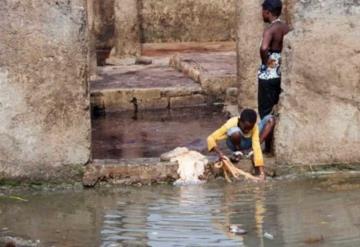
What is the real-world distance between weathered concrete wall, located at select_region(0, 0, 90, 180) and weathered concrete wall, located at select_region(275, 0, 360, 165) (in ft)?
5.82

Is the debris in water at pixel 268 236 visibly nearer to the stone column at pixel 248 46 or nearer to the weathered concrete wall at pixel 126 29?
the stone column at pixel 248 46

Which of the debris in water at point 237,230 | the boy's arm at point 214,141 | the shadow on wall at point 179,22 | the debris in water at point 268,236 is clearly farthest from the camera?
the shadow on wall at point 179,22

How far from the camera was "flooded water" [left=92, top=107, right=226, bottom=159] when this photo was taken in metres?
10.7

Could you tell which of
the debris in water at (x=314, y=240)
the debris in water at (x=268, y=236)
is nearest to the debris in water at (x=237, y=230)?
the debris in water at (x=268, y=236)

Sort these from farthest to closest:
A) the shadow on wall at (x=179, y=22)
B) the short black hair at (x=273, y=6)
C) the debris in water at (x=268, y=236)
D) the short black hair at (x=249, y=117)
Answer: the shadow on wall at (x=179, y=22) < the short black hair at (x=273, y=6) < the short black hair at (x=249, y=117) < the debris in water at (x=268, y=236)

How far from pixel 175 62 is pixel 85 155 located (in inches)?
304

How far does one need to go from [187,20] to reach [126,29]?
201 cm

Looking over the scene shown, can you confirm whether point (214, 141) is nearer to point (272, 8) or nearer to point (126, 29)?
point (272, 8)

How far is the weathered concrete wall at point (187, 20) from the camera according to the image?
757 inches

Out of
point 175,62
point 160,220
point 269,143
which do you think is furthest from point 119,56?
point 160,220

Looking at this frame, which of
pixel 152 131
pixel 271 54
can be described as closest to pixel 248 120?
pixel 271 54

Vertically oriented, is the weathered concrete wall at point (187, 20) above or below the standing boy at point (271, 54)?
below

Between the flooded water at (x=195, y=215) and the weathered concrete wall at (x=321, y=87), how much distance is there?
286 millimetres

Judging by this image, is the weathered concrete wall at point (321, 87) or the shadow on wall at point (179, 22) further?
the shadow on wall at point (179, 22)
